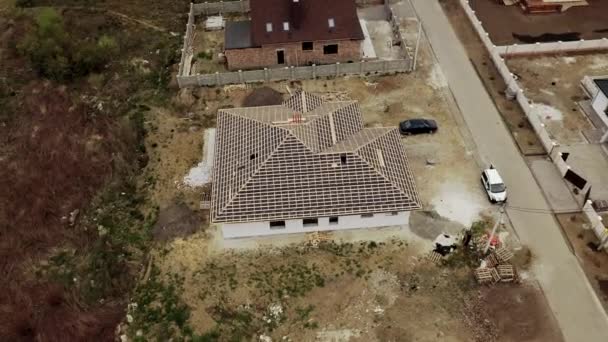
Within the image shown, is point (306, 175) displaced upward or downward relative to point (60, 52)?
upward

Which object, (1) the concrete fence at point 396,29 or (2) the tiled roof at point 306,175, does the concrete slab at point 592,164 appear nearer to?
(2) the tiled roof at point 306,175

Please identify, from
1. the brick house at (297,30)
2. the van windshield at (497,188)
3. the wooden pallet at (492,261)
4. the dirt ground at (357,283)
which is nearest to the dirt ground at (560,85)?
the van windshield at (497,188)

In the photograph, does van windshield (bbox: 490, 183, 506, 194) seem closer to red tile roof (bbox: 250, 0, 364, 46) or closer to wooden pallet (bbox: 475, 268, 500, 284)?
wooden pallet (bbox: 475, 268, 500, 284)

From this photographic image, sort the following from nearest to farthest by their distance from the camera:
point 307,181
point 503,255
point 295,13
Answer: point 503,255 < point 307,181 < point 295,13

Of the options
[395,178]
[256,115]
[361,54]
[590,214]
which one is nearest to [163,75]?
[256,115]

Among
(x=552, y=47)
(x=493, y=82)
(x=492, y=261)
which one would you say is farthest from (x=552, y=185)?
(x=552, y=47)

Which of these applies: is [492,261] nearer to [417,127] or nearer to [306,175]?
[417,127]
